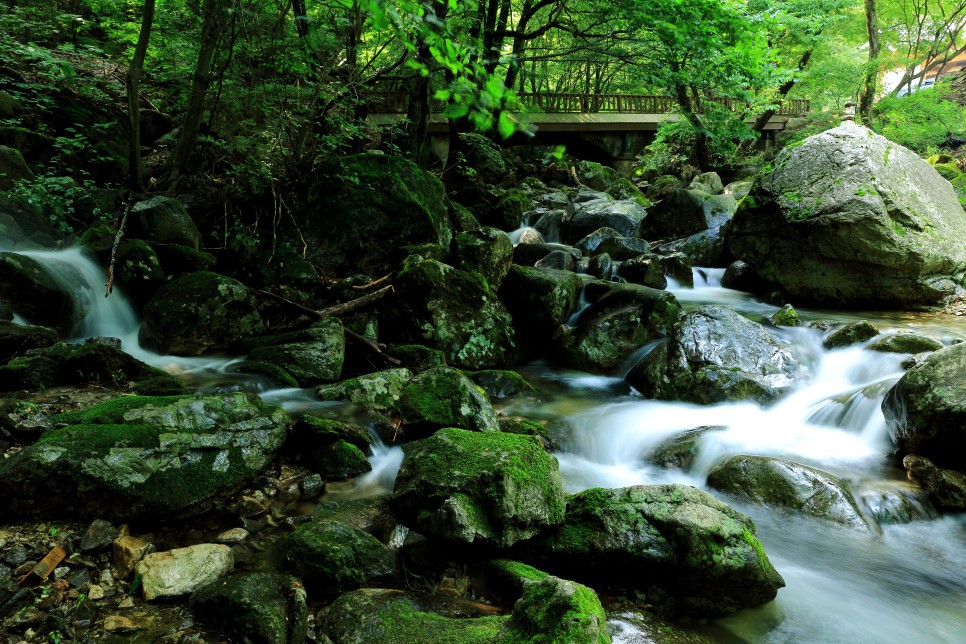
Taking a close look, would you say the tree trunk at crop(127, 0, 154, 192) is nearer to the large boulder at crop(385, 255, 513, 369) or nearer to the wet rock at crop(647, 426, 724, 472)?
the large boulder at crop(385, 255, 513, 369)

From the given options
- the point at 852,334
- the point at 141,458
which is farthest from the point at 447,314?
the point at 852,334

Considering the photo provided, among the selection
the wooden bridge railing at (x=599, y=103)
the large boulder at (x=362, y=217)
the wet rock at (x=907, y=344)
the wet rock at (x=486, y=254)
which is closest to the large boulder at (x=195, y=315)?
the large boulder at (x=362, y=217)

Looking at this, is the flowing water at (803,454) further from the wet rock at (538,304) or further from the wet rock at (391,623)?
the wet rock at (391,623)

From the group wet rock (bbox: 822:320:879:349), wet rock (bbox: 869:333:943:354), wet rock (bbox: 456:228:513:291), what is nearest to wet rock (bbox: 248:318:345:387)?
wet rock (bbox: 456:228:513:291)

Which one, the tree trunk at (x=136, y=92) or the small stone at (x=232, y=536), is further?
the tree trunk at (x=136, y=92)

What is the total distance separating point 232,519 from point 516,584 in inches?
69.9

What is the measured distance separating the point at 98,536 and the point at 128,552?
22 cm

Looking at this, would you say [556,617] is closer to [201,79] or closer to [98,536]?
[98,536]

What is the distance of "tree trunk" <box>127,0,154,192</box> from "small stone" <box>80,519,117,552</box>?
5.98 metres

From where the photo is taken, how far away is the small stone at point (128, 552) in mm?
2787

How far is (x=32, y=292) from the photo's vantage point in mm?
5828

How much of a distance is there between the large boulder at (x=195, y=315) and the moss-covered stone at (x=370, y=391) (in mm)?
1676

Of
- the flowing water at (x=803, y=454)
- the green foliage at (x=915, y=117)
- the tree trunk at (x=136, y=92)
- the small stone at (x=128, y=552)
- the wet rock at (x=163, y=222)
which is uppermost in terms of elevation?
the green foliage at (x=915, y=117)

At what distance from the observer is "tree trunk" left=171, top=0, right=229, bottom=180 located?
6777 mm
